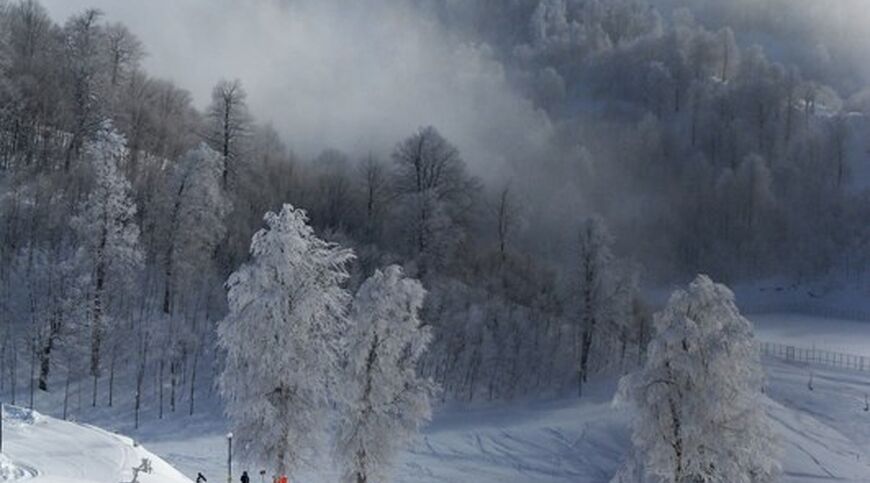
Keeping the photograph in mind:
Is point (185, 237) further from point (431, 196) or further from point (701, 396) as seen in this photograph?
point (701, 396)

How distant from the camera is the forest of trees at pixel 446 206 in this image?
5631 centimetres

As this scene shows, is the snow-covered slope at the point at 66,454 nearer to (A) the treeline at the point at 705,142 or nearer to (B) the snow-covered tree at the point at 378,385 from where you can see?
(B) the snow-covered tree at the point at 378,385

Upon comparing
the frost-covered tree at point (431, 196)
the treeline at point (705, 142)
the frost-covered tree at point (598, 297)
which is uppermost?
the treeline at point (705, 142)

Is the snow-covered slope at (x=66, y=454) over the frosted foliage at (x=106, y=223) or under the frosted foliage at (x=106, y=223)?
under

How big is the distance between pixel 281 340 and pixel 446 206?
49.6 m

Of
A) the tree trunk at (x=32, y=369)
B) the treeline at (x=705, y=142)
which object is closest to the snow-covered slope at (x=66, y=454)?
the tree trunk at (x=32, y=369)

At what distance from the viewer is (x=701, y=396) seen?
31797mm

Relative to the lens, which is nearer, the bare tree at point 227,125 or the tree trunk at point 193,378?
the tree trunk at point 193,378

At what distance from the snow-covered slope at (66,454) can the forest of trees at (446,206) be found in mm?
7462

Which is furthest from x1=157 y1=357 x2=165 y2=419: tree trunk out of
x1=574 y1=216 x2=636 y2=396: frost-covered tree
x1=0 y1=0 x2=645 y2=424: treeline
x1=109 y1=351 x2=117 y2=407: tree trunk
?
x1=574 y1=216 x2=636 y2=396: frost-covered tree

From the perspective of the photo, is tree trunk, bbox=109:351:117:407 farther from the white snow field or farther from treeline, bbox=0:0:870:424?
the white snow field

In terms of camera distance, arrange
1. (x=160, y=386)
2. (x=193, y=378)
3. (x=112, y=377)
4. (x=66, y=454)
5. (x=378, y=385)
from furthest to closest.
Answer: (x=193, y=378) < (x=160, y=386) < (x=112, y=377) < (x=378, y=385) < (x=66, y=454)

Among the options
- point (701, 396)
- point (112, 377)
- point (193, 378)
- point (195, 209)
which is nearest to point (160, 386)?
point (193, 378)

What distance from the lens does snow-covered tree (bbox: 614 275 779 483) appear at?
3164 cm
